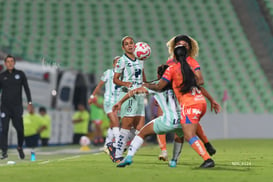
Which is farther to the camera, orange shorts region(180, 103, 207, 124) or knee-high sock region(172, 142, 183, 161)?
knee-high sock region(172, 142, 183, 161)

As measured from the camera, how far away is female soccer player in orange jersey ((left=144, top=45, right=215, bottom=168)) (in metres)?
7.83

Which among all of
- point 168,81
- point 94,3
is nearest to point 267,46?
point 94,3

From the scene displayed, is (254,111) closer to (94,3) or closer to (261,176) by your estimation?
(94,3)

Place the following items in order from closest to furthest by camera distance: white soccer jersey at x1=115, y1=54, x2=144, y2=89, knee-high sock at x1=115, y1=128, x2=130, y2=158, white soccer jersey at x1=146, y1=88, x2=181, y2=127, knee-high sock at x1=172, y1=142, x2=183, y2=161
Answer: white soccer jersey at x1=146, y1=88, x2=181, y2=127 → knee-high sock at x1=172, y1=142, x2=183, y2=161 → knee-high sock at x1=115, y1=128, x2=130, y2=158 → white soccer jersey at x1=115, y1=54, x2=144, y2=89

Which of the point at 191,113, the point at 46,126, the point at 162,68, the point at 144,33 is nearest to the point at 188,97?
the point at 191,113

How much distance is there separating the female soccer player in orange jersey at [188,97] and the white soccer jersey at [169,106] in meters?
0.10

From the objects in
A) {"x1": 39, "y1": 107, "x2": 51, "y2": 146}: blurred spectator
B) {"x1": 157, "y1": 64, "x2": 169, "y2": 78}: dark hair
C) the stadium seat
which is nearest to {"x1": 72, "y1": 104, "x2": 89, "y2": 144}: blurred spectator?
{"x1": 39, "y1": 107, "x2": 51, "y2": 146}: blurred spectator

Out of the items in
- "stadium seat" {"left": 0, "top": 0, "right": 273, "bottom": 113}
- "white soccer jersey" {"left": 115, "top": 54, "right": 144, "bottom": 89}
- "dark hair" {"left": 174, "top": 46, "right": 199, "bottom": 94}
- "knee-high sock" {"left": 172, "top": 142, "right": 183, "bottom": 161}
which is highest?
"stadium seat" {"left": 0, "top": 0, "right": 273, "bottom": 113}

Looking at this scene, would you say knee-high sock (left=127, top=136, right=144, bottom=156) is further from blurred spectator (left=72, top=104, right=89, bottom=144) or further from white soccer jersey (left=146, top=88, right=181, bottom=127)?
blurred spectator (left=72, top=104, right=89, bottom=144)

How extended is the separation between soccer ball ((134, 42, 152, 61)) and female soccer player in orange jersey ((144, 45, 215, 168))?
Answer: 1.71 meters

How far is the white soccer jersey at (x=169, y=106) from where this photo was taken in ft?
26.0

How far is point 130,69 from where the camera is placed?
10023 mm

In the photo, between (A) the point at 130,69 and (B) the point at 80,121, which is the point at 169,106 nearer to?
(A) the point at 130,69

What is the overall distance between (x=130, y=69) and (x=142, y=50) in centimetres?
44
